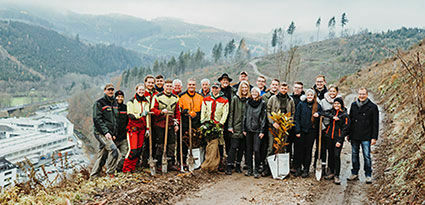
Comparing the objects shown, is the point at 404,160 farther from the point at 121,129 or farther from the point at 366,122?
the point at 121,129

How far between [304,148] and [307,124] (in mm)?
618

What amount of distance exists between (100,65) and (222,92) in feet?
618

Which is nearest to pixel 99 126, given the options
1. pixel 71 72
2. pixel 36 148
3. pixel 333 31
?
pixel 36 148

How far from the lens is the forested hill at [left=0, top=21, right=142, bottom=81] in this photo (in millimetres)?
129750

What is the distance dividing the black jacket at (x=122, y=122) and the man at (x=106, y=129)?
14 centimetres

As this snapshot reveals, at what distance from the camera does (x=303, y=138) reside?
586 cm

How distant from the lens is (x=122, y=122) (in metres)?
5.69

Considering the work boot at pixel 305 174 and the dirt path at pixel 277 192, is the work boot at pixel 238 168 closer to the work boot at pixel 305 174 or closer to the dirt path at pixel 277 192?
the dirt path at pixel 277 192

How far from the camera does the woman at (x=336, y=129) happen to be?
17.9ft

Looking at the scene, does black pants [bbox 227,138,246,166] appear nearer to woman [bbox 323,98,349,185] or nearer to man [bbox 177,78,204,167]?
man [bbox 177,78,204,167]

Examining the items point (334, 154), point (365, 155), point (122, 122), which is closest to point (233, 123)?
point (334, 154)

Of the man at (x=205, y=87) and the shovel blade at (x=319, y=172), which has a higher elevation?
the man at (x=205, y=87)

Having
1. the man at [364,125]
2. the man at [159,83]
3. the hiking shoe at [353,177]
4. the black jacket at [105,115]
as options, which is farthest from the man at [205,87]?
the hiking shoe at [353,177]

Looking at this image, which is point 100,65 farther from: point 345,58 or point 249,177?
point 249,177
